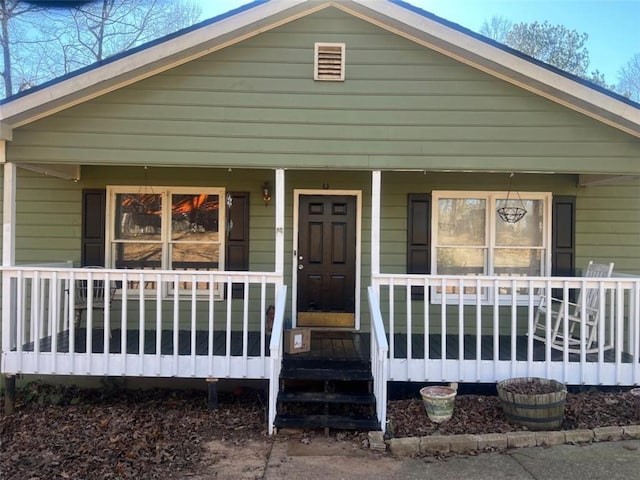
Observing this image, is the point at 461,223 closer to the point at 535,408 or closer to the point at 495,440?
the point at 535,408

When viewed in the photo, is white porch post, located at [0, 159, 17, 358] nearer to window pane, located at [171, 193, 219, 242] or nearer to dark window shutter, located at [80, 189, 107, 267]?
dark window shutter, located at [80, 189, 107, 267]

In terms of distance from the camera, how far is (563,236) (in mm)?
6590

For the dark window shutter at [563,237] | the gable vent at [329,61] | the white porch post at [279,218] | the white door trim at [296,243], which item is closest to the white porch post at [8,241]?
the white porch post at [279,218]

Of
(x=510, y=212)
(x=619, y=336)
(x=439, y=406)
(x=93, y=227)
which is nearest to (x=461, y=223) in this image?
(x=510, y=212)

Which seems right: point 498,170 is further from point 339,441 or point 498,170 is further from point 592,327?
point 339,441

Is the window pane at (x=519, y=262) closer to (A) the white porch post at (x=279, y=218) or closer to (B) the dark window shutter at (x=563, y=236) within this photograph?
(B) the dark window shutter at (x=563, y=236)

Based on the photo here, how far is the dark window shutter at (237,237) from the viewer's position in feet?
21.7

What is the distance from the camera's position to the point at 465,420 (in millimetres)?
4711

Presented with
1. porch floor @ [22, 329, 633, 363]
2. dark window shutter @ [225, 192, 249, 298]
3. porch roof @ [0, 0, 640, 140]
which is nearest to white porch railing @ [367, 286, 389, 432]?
porch floor @ [22, 329, 633, 363]

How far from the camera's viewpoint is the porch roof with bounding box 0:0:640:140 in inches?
198

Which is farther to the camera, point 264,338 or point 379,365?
point 264,338

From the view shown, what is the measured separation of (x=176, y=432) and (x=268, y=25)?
13.9ft

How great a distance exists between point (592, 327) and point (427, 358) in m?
2.04

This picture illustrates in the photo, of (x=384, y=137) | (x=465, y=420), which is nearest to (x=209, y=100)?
(x=384, y=137)
